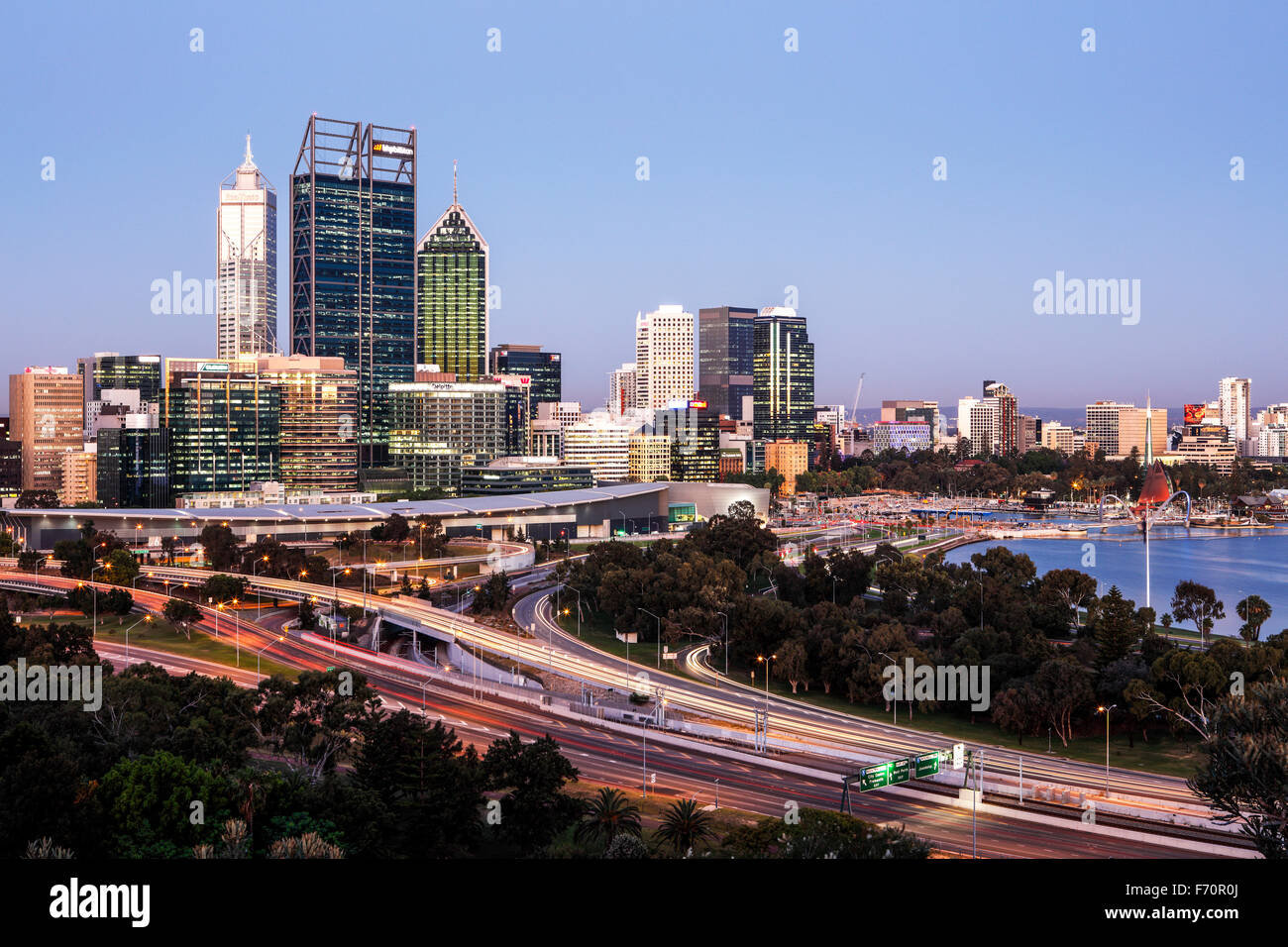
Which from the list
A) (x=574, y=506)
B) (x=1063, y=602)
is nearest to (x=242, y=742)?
(x=1063, y=602)

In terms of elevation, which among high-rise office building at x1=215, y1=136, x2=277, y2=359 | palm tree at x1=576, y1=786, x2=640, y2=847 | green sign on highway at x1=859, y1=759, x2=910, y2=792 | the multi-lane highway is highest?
high-rise office building at x1=215, y1=136, x2=277, y2=359

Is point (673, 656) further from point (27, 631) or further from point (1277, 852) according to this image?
point (1277, 852)

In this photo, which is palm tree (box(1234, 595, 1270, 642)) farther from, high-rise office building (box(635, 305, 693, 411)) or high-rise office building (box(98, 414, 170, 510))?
high-rise office building (box(635, 305, 693, 411))

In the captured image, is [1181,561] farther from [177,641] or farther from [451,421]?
[451,421]

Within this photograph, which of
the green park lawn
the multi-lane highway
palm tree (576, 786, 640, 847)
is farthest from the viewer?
the green park lawn

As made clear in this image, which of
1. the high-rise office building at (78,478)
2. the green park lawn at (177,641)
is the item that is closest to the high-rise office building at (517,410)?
the high-rise office building at (78,478)
